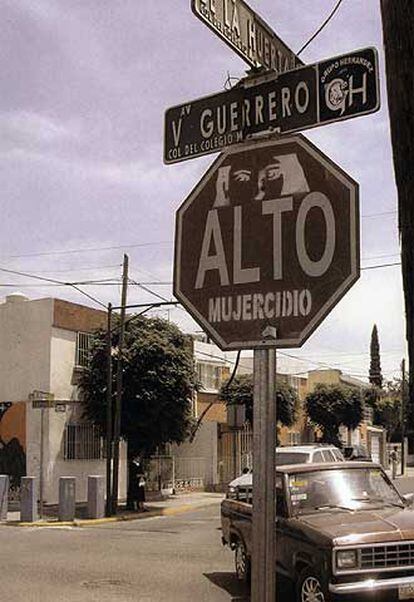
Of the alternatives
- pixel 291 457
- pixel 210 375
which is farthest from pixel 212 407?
pixel 291 457

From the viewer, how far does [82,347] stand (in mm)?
28641

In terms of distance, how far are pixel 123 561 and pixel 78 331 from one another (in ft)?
48.7

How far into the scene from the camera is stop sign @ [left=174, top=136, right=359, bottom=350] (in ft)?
10.7

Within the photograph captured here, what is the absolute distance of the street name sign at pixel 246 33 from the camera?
11.8 feet

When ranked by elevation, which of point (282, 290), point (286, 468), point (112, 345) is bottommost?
point (286, 468)

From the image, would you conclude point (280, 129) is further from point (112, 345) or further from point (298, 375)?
point (298, 375)

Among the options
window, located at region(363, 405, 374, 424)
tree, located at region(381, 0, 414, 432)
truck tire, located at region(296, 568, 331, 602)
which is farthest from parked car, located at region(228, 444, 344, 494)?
window, located at region(363, 405, 374, 424)

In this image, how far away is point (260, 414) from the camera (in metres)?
3.33

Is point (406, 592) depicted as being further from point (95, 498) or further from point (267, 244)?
point (95, 498)

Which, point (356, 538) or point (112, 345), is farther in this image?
point (112, 345)

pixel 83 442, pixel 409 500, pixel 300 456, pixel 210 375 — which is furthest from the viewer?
pixel 210 375

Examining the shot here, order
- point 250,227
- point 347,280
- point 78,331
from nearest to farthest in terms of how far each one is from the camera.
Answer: point 347,280 < point 250,227 < point 78,331

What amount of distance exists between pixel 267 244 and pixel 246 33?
97 cm

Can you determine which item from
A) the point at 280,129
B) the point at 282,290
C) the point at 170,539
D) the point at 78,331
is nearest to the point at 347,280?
the point at 282,290
